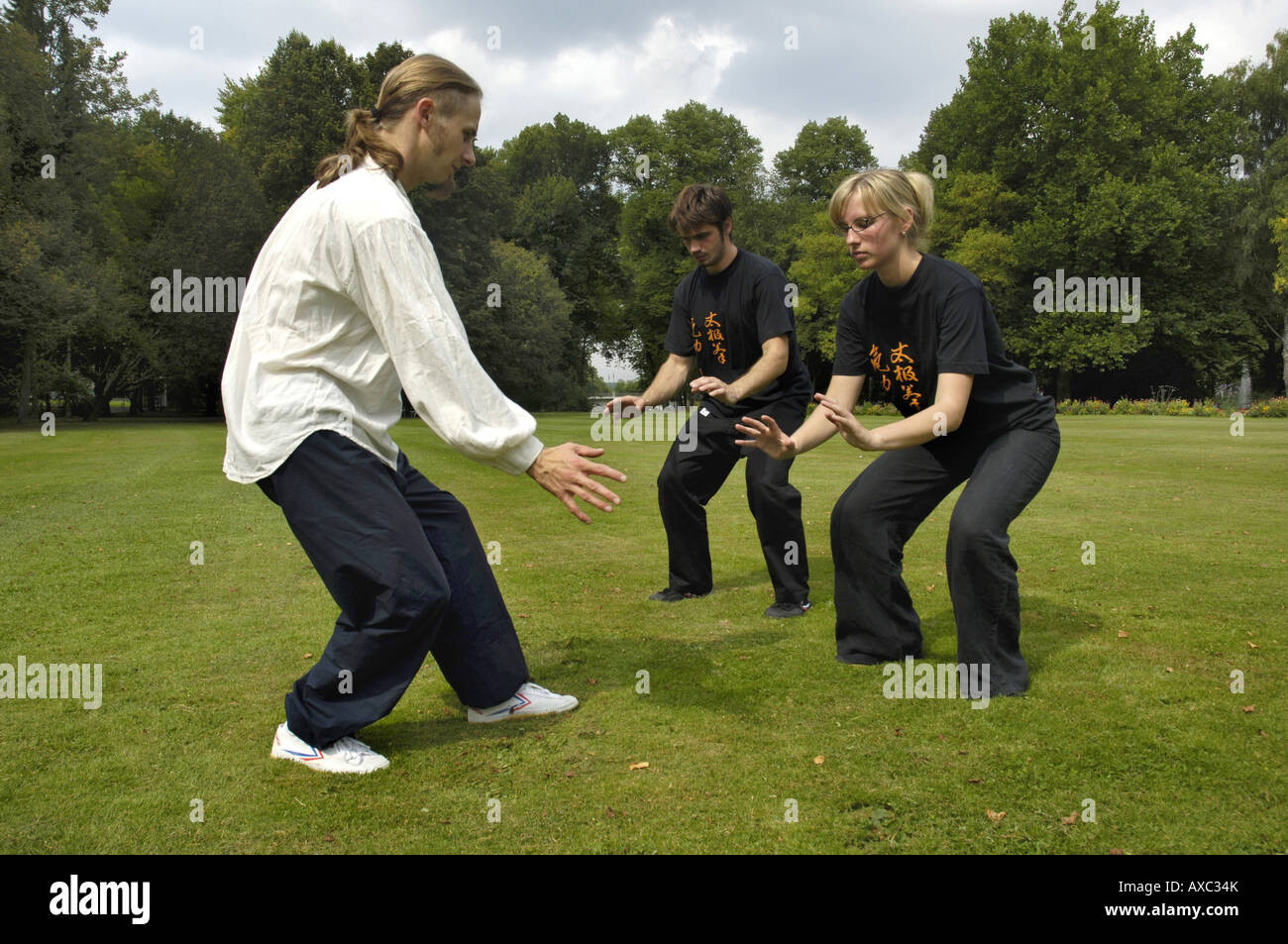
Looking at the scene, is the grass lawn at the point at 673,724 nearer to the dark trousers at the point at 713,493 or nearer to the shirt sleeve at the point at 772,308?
the dark trousers at the point at 713,493

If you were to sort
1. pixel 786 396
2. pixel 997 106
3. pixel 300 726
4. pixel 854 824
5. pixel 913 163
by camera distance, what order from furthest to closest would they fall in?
1. pixel 913 163
2. pixel 997 106
3. pixel 786 396
4. pixel 300 726
5. pixel 854 824

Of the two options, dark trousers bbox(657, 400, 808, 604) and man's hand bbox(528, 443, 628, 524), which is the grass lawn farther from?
man's hand bbox(528, 443, 628, 524)

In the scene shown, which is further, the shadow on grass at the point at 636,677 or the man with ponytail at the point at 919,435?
the man with ponytail at the point at 919,435

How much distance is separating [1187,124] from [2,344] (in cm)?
5841

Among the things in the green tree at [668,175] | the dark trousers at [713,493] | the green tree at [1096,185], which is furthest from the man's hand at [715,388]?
the green tree at [668,175]

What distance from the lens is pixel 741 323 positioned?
23.0ft

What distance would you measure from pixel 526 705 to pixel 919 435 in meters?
2.43

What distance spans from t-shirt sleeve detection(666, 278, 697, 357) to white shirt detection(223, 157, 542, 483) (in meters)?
3.85

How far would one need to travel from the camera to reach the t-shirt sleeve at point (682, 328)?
24.5ft

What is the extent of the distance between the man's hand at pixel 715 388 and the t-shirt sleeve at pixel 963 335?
178 cm
